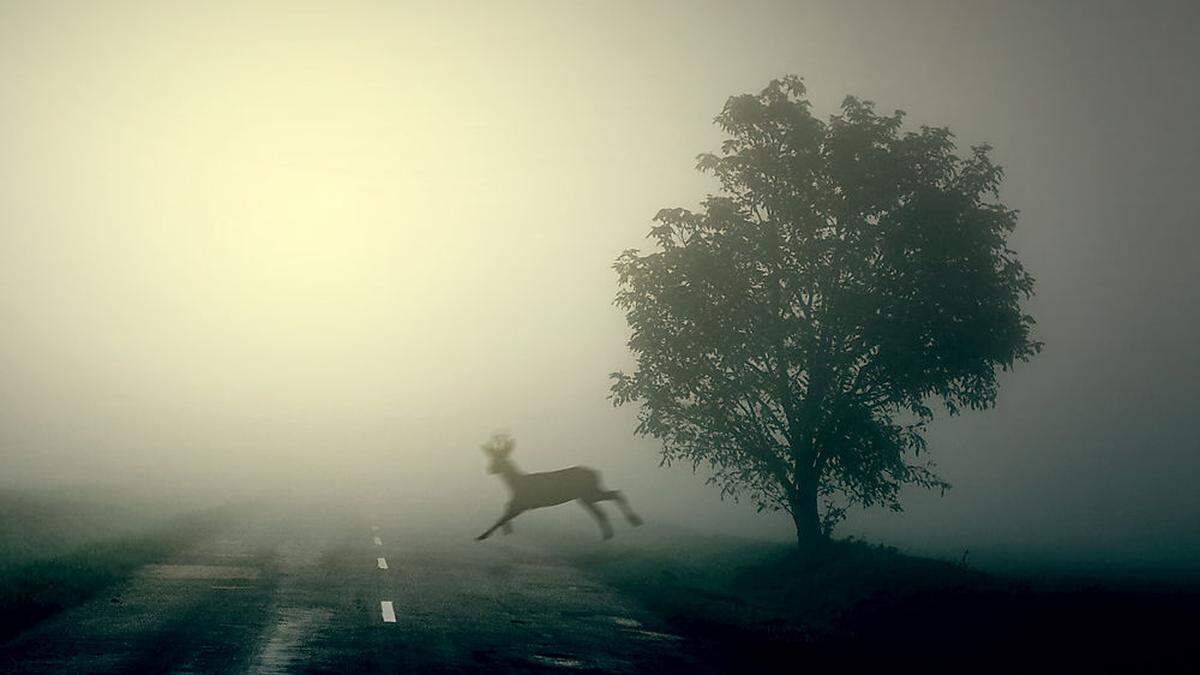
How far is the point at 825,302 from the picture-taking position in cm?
2314

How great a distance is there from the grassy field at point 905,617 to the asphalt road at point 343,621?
1.45m

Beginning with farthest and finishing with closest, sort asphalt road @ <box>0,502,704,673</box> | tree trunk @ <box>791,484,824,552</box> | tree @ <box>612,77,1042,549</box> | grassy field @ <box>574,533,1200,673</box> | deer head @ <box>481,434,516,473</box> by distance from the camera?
tree trunk @ <box>791,484,824,552</box> < tree @ <box>612,77,1042,549</box> < deer head @ <box>481,434,516,473</box> < grassy field @ <box>574,533,1200,673</box> < asphalt road @ <box>0,502,704,673</box>

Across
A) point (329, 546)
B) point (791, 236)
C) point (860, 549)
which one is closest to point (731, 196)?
point (791, 236)

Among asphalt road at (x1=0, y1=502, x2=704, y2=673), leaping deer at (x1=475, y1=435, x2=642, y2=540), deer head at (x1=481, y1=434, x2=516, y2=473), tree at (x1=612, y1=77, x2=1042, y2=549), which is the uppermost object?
tree at (x1=612, y1=77, x2=1042, y2=549)

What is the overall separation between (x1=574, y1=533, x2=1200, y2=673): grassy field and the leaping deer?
2437mm

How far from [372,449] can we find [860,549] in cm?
10983

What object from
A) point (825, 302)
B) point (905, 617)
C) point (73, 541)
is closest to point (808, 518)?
point (825, 302)

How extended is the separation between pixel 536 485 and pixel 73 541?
13567 millimetres

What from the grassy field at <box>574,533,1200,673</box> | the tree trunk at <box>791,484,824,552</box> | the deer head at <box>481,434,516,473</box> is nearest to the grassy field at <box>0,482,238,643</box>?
the deer head at <box>481,434,516,473</box>

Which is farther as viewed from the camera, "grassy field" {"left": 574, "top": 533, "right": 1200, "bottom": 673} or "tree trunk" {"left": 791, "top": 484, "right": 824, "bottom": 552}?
"tree trunk" {"left": 791, "top": 484, "right": 824, "bottom": 552}

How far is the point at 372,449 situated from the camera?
125 metres

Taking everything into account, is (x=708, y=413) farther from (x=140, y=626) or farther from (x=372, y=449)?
(x=372, y=449)

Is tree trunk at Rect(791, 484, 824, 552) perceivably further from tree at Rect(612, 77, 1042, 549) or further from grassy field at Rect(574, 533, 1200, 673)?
grassy field at Rect(574, 533, 1200, 673)

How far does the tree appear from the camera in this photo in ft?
72.5
